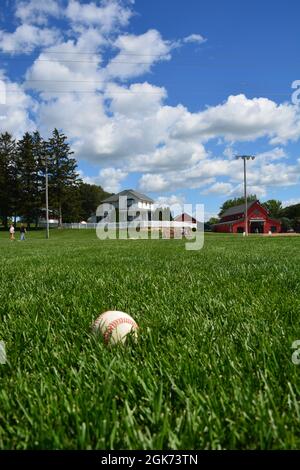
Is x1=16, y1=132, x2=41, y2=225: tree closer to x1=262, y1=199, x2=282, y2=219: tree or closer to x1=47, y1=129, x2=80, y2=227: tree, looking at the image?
x1=47, y1=129, x2=80, y2=227: tree

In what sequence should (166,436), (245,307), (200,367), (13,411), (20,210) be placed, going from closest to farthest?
(166,436) → (13,411) → (200,367) → (245,307) → (20,210)

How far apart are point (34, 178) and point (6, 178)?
566 centimetres

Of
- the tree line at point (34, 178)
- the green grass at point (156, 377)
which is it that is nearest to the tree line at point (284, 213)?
the tree line at point (34, 178)

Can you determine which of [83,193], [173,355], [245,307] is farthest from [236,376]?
[83,193]

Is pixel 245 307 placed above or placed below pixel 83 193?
below

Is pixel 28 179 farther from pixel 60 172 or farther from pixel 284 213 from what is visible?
pixel 284 213

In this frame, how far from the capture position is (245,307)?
3.89m

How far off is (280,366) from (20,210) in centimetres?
8097

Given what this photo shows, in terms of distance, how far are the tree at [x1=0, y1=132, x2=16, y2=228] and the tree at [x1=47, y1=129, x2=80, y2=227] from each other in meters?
7.57

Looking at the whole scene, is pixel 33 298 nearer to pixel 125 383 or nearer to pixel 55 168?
pixel 125 383

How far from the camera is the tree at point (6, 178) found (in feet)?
261

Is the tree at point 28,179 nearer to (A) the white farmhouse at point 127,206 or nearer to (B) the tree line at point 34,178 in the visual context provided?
(B) the tree line at point 34,178

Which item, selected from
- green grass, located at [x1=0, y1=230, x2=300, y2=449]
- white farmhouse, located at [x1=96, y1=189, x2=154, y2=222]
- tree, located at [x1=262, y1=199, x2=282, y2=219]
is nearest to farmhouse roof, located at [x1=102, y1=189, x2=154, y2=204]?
white farmhouse, located at [x1=96, y1=189, x2=154, y2=222]

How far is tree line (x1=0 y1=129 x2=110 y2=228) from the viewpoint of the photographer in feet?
259
